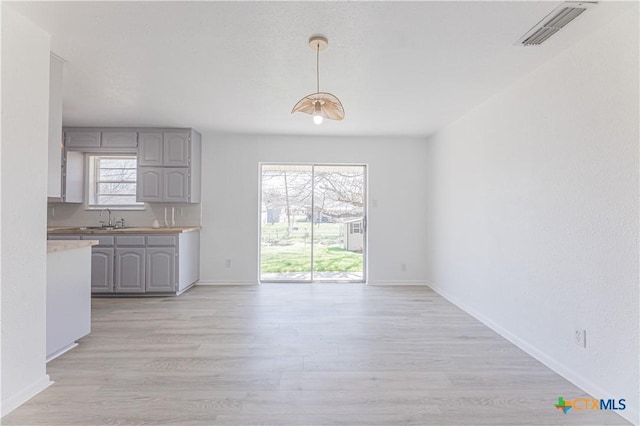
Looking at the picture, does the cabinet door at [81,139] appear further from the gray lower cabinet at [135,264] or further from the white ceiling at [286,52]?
the gray lower cabinet at [135,264]

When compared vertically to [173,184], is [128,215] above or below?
below

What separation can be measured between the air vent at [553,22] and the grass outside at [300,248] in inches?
145

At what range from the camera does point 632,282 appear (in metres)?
1.88

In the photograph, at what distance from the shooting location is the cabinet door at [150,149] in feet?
15.5

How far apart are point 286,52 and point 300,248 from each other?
346 cm

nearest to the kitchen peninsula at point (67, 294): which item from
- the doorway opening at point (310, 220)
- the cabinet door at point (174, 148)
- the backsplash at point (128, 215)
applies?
the cabinet door at point (174, 148)

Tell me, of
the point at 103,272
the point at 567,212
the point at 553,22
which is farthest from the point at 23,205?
the point at 567,212

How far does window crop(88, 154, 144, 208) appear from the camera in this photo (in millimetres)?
5031

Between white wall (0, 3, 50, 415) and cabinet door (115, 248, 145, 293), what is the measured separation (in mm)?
2290

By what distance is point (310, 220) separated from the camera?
539 cm

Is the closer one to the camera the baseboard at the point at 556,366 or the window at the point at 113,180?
the baseboard at the point at 556,366

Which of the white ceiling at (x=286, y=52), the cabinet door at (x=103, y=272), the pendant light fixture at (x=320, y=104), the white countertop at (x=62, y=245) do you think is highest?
the white ceiling at (x=286, y=52)

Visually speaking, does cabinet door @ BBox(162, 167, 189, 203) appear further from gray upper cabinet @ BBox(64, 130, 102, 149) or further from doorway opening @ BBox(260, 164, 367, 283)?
doorway opening @ BBox(260, 164, 367, 283)

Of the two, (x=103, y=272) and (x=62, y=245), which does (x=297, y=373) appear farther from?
(x=103, y=272)
